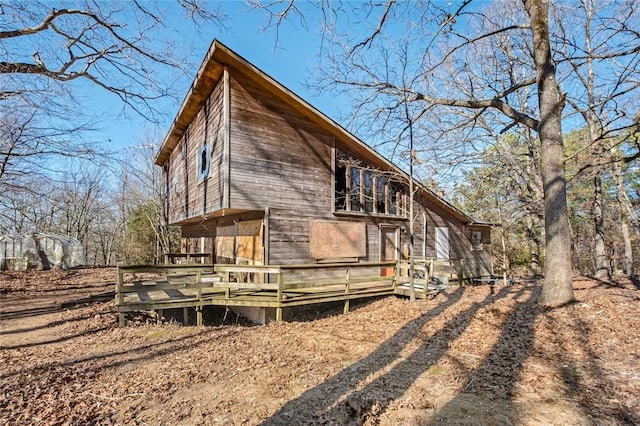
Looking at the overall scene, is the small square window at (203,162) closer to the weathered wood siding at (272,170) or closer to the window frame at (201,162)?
the window frame at (201,162)

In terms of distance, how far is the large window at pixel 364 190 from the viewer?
12.3 metres

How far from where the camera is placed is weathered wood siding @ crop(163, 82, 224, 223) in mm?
10281

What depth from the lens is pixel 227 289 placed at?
8906 millimetres

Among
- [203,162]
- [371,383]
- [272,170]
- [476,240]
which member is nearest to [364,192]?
[272,170]

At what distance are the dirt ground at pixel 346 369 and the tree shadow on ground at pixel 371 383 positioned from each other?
23 millimetres

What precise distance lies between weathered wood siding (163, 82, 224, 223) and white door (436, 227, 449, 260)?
10.2m

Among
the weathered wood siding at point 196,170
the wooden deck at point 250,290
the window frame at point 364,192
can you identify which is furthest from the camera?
the window frame at point 364,192

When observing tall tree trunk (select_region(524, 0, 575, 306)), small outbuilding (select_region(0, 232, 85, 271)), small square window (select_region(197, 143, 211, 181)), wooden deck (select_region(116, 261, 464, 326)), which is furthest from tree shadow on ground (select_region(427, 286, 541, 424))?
small outbuilding (select_region(0, 232, 85, 271))

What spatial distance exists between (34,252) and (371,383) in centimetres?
2347

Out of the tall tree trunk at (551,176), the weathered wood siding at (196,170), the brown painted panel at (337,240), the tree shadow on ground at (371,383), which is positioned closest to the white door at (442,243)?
the brown painted panel at (337,240)

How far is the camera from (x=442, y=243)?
50.7 ft

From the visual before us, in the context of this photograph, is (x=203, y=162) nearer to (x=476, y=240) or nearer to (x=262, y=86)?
(x=262, y=86)

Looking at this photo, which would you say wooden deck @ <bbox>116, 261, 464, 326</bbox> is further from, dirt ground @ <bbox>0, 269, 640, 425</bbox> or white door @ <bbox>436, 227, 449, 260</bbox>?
white door @ <bbox>436, 227, 449, 260</bbox>

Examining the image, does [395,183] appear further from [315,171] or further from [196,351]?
[196,351]
